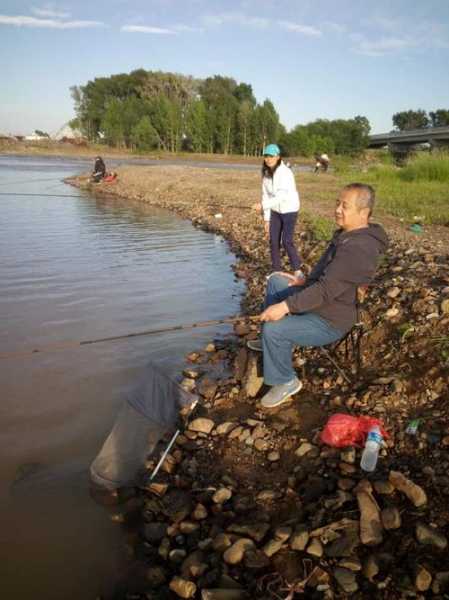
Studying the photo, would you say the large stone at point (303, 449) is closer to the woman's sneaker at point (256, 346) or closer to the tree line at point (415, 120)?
the woman's sneaker at point (256, 346)

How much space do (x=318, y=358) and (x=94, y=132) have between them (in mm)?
90024

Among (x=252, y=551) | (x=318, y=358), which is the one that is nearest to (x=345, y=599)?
(x=252, y=551)

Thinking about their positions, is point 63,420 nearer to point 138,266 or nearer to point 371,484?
point 371,484

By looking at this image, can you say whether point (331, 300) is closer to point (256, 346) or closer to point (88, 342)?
point (256, 346)

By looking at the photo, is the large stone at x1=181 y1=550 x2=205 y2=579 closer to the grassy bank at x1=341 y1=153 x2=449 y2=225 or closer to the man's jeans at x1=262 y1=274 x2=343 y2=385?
the man's jeans at x1=262 y1=274 x2=343 y2=385

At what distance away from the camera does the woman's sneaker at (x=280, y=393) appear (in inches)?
157

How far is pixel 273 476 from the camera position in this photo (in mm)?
3266

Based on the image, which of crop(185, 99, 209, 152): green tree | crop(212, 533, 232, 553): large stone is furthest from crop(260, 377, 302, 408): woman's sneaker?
crop(185, 99, 209, 152): green tree

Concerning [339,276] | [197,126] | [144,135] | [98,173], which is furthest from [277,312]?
[144,135]

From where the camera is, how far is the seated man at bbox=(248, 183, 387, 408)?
11.8 feet

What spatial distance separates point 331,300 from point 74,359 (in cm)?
315

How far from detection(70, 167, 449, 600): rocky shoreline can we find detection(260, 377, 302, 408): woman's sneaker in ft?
0.34

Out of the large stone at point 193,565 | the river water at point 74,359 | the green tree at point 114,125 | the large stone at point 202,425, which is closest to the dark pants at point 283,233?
the river water at point 74,359

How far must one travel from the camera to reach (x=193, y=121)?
6969cm
